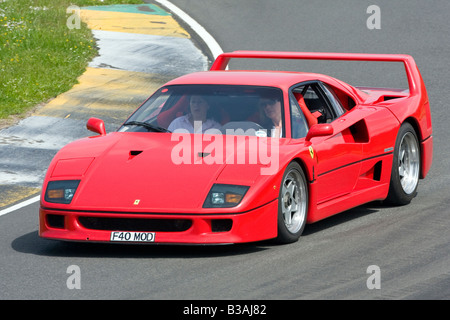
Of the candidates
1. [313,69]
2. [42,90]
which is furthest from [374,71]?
[42,90]

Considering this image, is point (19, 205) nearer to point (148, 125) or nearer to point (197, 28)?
point (148, 125)

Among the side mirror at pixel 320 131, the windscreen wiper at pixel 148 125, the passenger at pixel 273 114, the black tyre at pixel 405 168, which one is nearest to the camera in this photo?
the side mirror at pixel 320 131

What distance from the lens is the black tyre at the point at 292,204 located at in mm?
7816

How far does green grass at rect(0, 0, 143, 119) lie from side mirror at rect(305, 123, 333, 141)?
20.8 ft

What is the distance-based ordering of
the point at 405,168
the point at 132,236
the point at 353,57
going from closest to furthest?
1. the point at 132,236
2. the point at 405,168
3. the point at 353,57

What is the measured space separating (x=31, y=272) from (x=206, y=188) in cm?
141

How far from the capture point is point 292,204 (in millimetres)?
8086

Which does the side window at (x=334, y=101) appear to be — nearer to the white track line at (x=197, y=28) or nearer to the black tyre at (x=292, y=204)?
the black tyre at (x=292, y=204)

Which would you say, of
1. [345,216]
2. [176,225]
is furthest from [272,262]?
[345,216]

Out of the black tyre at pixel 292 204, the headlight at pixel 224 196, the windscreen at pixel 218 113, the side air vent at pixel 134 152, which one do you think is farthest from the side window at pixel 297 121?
the side air vent at pixel 134 152

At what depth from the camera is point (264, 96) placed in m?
8.66

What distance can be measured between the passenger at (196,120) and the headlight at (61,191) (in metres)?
1.17

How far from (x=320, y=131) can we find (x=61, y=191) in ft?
7.08
